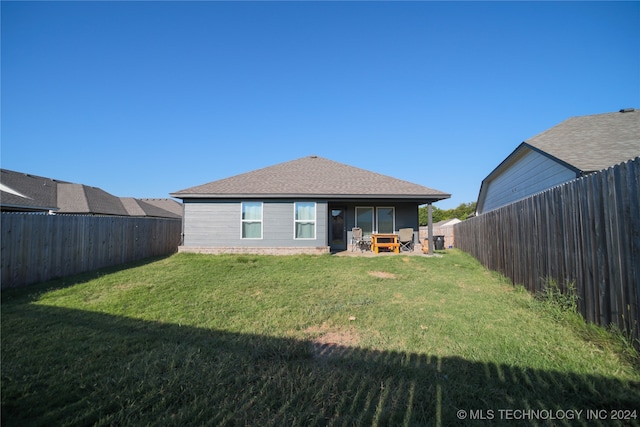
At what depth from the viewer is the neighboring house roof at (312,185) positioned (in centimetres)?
1153

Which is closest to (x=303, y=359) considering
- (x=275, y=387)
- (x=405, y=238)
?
(x=275, y=387)

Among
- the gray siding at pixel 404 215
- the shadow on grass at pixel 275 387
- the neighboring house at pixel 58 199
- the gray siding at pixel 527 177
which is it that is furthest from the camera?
the neighboring house at pixel 58 199

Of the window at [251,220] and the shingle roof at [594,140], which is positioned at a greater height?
the shingle roof at [594,140]

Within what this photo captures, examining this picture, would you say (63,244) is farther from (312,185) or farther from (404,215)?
(404,215)

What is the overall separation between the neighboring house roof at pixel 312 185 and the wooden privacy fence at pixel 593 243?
666 cm

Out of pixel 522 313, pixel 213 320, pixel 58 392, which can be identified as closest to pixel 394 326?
pixel 522 313

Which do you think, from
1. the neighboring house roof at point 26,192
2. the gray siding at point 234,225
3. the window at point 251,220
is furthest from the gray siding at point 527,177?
the neighboring house roof at point 26,192

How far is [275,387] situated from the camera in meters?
2.29

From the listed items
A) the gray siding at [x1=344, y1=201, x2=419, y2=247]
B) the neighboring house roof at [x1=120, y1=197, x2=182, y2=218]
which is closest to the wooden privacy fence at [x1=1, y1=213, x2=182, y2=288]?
the gray siding at [x1=344, y1=201, x2=419, y2=247]

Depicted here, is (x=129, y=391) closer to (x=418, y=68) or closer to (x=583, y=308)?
(x=583, y=308)

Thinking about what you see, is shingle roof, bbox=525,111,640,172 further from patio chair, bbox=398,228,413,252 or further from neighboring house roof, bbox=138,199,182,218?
neighboring house roof, bbox=138,199,182,218

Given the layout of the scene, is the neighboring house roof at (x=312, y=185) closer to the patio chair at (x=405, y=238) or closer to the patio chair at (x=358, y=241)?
the patio chair at (x=405, y=238)

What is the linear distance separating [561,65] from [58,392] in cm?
1656

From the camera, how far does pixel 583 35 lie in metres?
9.27
